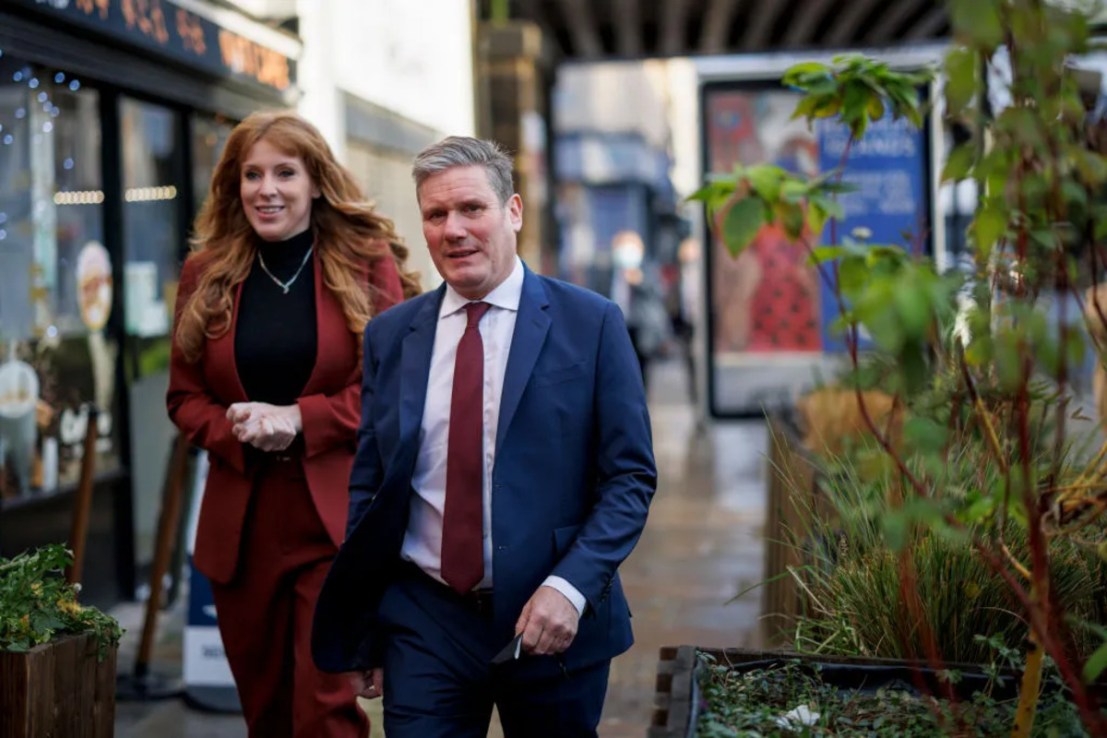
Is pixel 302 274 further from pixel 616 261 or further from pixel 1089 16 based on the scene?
pixel 616 261

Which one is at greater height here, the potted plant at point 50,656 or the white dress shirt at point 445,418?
the white dress shirt at point 445,418

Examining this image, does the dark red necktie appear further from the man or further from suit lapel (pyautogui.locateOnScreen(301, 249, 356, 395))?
suit lapel (pyautogui.locateOnScreen(301, 249, 356, 395))

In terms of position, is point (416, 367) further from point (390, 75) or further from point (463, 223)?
point (390, 75)

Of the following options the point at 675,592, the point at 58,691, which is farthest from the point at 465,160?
the point at 675,592

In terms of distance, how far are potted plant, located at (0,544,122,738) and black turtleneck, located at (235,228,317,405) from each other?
2.47 feet

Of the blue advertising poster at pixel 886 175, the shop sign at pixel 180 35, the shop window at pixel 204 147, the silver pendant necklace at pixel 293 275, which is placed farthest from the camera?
the blue advertising poster at pixel 886 175

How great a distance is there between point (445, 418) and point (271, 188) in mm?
1175

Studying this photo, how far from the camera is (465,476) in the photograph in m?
3.22

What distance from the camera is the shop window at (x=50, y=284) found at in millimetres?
6875

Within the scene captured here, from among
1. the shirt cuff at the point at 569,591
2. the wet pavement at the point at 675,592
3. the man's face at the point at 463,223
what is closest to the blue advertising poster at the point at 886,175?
the wet pavement at the point at 675,592

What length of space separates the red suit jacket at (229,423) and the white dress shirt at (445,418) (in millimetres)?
856

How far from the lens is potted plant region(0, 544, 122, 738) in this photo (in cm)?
329

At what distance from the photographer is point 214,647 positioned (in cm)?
606

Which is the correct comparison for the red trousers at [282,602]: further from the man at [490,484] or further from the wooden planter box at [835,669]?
the wooden planter box at [835,669]
